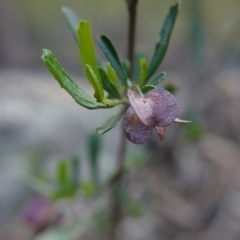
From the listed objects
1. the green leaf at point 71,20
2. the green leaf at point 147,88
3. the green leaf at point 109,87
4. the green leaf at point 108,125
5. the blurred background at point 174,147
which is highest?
the green leaf at point 71,20

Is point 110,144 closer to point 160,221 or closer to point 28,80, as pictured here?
point 160,221

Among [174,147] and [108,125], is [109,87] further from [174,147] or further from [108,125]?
[174,147]

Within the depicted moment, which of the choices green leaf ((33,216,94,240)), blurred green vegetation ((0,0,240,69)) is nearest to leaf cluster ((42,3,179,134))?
green leaf ((33,216,94,240))

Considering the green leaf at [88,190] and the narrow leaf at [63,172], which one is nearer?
the narrow leaf at [63,172]

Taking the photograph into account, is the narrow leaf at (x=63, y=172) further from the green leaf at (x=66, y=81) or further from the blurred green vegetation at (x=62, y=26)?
the blurred green vegetation at (x=62, y=26)

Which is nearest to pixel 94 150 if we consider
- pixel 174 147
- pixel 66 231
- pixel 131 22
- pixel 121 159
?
pixel 121 159

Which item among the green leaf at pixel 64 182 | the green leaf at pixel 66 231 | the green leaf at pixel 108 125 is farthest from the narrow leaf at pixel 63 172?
the green leaf at pixel 108 125

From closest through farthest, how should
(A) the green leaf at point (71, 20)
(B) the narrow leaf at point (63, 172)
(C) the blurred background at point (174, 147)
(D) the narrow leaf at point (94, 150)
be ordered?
1. (A) the green leaf at point (71, 20)
2. (B) the narrow leaf at point (63, 172)
3. (D) the narrow leaf at point (94, 150)
4. (C) the blurred background at point (174, 147)

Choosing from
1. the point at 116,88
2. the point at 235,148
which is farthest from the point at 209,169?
the point at 116,88
